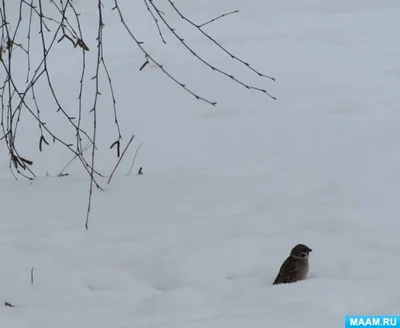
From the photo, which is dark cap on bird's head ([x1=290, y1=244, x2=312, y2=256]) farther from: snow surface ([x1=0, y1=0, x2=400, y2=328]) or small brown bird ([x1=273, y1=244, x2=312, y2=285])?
snow surface ([x1=0, y1=0, x2=400, y2=328])

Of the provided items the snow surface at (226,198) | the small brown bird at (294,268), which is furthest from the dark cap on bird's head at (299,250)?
the snow surface at (226,198)

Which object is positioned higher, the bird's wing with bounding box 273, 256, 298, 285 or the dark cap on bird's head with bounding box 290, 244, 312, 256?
the dark cap on bird's head with bounding box 290, 244, 312, 256

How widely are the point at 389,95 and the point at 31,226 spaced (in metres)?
2.52

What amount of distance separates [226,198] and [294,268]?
1.04 meters

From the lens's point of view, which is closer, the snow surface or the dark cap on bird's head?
the snow surface

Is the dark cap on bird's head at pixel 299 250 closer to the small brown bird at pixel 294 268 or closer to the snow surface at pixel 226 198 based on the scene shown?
the small brown bird at pixel 294 268

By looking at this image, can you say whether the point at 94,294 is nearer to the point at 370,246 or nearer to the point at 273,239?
the point at 273,239

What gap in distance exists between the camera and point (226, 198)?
4.28 meters

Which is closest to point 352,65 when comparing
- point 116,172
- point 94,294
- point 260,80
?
point 260,80

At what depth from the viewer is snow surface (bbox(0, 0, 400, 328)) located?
10.5ft

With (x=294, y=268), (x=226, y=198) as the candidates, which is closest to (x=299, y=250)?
(x=294, y=268)

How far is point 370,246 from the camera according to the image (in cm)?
359

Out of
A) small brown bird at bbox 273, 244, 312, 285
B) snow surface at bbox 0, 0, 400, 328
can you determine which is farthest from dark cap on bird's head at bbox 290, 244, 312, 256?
snow surface at bbox 0, 0, 400, 328

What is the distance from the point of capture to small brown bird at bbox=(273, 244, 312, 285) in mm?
3277
